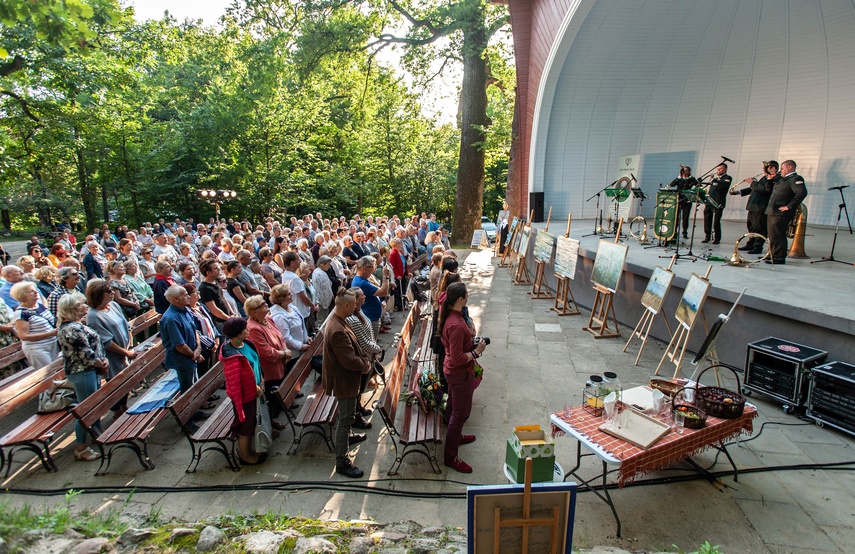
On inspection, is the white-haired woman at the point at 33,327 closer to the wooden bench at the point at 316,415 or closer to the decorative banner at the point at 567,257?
the wooden bench at the point at 316,415

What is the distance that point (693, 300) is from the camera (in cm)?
626

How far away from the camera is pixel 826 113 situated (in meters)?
13.3

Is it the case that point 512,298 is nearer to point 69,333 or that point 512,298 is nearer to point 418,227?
point 418,227

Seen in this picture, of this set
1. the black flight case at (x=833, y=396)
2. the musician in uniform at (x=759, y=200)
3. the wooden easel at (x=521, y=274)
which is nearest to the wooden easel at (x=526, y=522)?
the black flight case at (x=833, y=396)

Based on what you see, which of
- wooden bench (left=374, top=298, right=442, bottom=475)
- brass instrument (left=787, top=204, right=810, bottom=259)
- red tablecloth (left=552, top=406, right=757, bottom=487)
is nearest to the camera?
red tablecloth (left=552, top=406, right=757, bottom=487)

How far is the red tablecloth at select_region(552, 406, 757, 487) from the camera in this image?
3.55 metres

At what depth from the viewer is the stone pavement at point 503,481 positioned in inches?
147

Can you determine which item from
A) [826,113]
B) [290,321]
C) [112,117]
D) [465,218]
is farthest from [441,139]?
[290,321]

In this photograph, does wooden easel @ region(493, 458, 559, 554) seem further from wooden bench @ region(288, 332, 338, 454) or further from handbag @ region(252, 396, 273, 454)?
handbag @ region(252, 396, 273, 454)

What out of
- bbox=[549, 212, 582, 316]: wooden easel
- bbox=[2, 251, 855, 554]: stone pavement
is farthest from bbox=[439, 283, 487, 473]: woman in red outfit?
bbox=[549, 212, 582, 316]: wooden easel

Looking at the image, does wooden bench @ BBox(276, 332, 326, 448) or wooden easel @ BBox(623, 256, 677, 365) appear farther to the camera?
wooden easel @ BBox(623, 256, 677, 365)

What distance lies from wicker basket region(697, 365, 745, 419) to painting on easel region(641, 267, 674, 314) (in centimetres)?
296

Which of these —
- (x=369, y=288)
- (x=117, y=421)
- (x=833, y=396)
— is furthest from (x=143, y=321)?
(x=833, y=396)

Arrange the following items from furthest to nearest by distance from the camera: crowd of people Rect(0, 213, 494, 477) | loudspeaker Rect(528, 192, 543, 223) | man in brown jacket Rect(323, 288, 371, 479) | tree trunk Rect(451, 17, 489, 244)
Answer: tree trunk Rect(451, 17, 489, 244)
loudspeaker Rect(528, 192, 543, 223)
crowd of people Rect(0, 213, 494, 477)
man in brown jacket Rect(323, 288, 371, 479)
